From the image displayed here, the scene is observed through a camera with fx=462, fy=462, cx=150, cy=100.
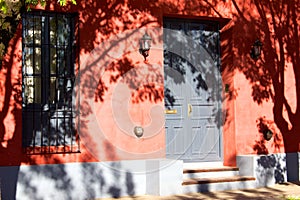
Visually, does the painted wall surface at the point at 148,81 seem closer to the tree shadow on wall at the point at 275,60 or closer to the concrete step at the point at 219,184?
the tree shadow on wall at the point at 275,60

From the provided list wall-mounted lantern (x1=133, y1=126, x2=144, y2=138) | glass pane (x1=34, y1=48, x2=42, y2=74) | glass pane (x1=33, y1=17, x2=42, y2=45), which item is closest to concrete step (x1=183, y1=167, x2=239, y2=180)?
wall-mounted lantern (x1=133, y1=126, x2=144, y2=138)

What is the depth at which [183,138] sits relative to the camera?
9.66 meters

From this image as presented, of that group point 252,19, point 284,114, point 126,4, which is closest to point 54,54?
point 126,4

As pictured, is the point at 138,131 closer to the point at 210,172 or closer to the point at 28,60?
the point at 210,172

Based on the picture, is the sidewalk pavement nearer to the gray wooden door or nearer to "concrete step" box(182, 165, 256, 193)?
"concrete step" box(182, 165, 256, 193)

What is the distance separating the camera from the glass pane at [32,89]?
8.32m

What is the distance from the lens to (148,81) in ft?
29.8

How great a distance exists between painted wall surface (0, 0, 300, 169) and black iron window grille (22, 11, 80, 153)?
24cm

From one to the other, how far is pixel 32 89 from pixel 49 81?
13.5 inches

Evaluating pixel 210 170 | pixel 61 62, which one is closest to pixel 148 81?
pixel 61 62

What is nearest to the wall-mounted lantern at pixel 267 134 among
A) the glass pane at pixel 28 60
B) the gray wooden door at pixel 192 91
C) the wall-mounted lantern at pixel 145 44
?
the gray wooden door at pixel 192 91

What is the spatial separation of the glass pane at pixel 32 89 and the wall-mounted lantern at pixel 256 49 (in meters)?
4.64

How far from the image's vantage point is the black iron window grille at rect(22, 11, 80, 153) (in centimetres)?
830

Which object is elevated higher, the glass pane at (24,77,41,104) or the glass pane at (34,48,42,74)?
the glass pane at (34,48,42,74)
